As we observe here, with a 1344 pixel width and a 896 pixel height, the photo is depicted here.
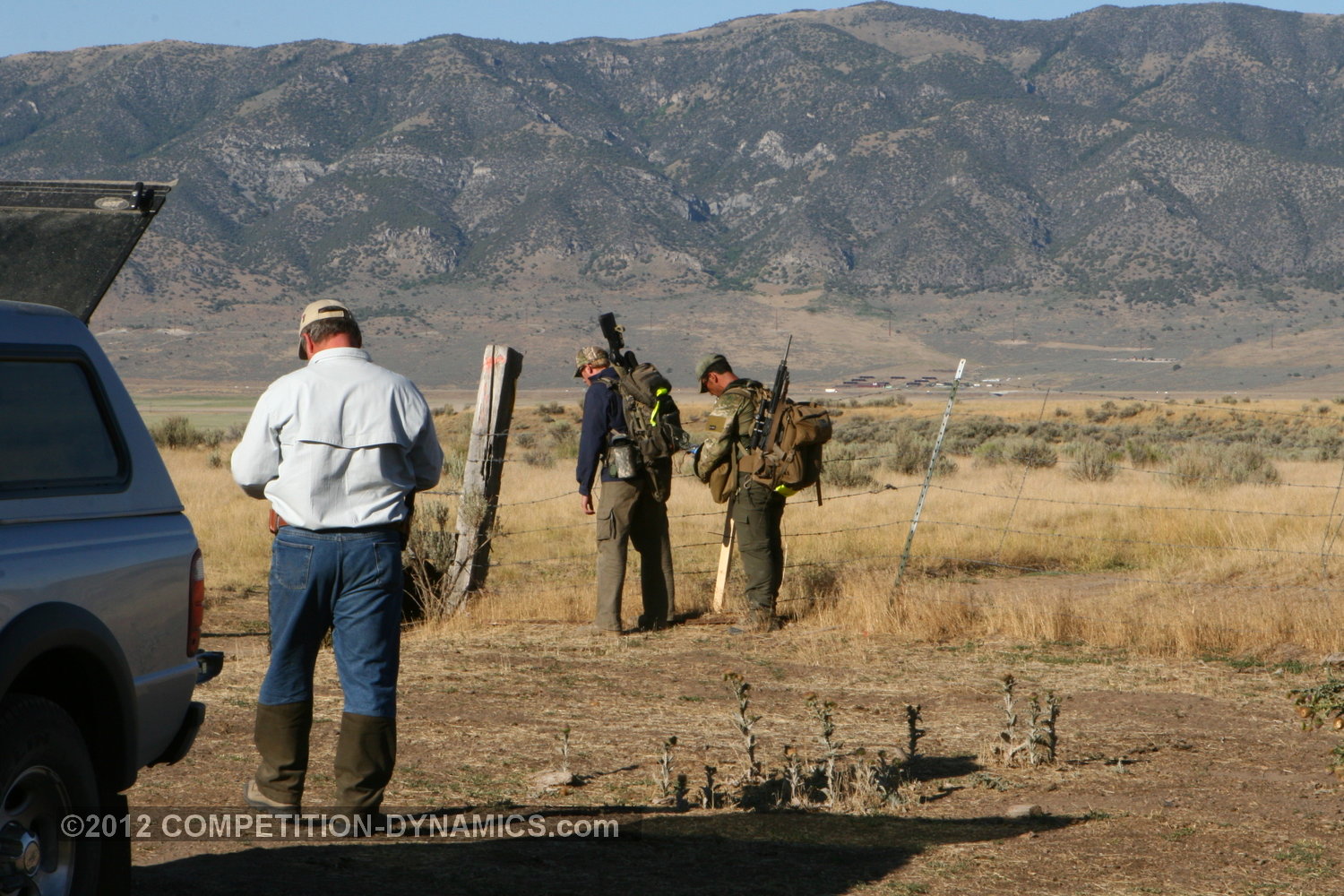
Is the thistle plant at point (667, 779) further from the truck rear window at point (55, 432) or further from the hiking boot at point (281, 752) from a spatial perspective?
the truck rear window at point (55, 432)

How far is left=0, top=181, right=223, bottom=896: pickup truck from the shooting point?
3.35 meters

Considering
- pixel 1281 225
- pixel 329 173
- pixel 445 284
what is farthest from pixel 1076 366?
pixel 329 173

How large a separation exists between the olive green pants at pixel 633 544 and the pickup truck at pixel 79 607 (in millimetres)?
5320

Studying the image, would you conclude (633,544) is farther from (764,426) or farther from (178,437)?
(178,437)

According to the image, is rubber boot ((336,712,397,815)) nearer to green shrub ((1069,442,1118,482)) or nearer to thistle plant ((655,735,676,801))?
thistle plant ((655,735,676,801))

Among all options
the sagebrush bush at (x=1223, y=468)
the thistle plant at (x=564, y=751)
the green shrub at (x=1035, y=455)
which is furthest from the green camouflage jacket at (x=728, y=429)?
the green shrub at (x=1035, y=455)

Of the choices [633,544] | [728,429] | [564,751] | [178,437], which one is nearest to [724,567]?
[633,544]

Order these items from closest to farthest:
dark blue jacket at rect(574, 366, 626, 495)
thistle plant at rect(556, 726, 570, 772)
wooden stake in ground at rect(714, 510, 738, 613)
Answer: thistle plant at rect(556, 726, 570, 772)
dark blue jacket at rect(574, 366, 626, 495)
wooden stake in ground at rect(714, 510, 738, 613)

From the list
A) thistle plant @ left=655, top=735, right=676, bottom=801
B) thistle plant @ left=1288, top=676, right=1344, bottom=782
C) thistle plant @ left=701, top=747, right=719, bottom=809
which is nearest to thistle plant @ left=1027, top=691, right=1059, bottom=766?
thistle plant @ left=1288, top=676, right=1344, bottom=782

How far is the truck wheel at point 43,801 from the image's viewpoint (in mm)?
3291

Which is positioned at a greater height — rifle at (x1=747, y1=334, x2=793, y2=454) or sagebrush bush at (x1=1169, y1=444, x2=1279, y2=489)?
rifle at (x1=747, y1=334, x2=793, y2=454)

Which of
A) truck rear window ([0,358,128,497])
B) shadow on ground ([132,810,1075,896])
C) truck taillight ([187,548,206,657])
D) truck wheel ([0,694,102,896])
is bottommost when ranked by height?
shadow on ground ([132,810,1075,896])

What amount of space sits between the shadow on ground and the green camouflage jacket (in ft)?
14.4

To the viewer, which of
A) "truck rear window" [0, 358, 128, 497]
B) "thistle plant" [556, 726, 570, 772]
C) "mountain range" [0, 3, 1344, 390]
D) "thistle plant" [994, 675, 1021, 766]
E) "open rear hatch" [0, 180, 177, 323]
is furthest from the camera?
"mountain range" [0, 3, 1344, 390]
